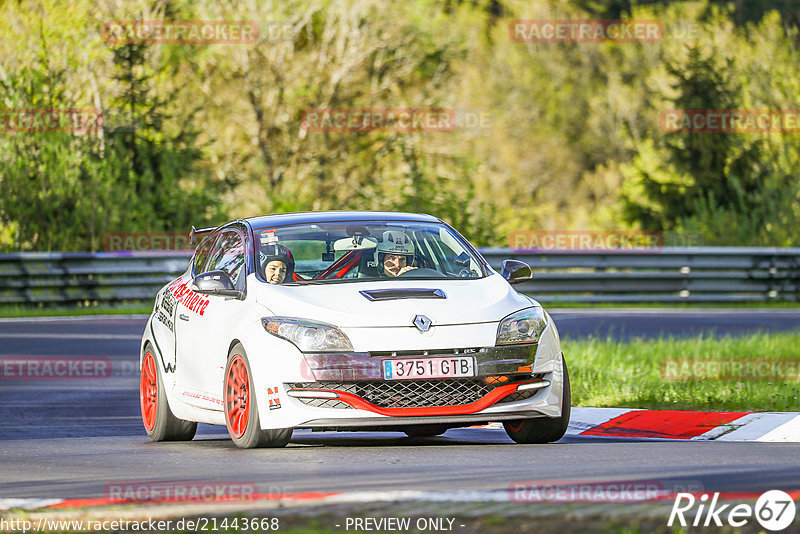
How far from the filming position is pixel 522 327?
9438mm

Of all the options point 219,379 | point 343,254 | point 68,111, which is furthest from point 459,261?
point 68,111

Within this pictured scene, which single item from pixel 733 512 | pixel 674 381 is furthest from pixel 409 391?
pixel 674 381

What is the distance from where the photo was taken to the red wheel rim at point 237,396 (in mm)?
9398

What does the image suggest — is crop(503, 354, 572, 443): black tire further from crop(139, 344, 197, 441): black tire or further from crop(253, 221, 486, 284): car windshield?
crop(139, 344, 197, 441): black tire

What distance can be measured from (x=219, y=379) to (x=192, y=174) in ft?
75.1

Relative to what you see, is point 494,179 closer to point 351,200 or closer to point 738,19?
point 738,19

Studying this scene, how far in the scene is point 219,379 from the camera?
988 cm

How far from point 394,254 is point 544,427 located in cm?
154

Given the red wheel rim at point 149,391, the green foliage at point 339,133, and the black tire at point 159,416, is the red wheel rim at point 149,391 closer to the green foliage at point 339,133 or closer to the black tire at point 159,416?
the black tire at point 159,416

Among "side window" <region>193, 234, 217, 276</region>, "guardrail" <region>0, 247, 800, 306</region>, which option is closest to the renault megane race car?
"side window" <region>193, 234, 217, 276</region>

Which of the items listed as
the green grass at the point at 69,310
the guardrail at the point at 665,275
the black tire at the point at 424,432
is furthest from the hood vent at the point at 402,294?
the guardrail at the point at 665,275

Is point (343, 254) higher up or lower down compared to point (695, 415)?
higher up

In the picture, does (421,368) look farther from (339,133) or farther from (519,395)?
(339,133)

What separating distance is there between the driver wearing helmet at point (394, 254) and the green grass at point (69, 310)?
1543cm
